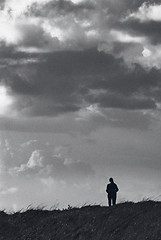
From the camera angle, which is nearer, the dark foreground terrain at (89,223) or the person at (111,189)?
the dark foreground terrain at (89,223)

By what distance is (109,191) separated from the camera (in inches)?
1425

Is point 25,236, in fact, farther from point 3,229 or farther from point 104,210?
point 104,210

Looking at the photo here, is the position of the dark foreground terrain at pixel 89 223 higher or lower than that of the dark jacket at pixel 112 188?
lower

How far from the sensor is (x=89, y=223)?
35.7 meters

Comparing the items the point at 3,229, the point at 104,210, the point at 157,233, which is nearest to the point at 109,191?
the point at 104,210

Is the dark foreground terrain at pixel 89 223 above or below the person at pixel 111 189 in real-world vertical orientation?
below

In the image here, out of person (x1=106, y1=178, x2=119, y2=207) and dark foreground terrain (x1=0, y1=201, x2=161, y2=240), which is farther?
person (x1=106, y1=178, x2=119, y2=207)

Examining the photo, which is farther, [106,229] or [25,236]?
[25,236]

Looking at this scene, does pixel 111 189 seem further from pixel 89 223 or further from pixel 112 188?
pixel 89 223

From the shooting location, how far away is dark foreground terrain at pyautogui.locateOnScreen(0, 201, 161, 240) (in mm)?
32625

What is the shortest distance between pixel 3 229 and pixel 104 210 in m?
7.89

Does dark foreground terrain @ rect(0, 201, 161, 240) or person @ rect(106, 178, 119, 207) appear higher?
person @ rect(106, 178, 119, 207)

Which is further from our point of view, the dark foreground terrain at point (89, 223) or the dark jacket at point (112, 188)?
the dark jacket at point (112, 188)

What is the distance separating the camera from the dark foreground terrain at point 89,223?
32.6m
